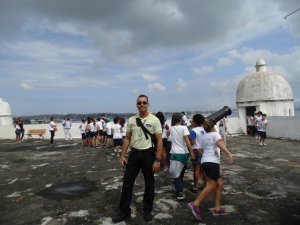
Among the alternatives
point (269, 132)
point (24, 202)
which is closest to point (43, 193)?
point (24, 202)

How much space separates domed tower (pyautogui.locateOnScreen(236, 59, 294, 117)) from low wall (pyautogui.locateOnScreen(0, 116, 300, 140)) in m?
1.48

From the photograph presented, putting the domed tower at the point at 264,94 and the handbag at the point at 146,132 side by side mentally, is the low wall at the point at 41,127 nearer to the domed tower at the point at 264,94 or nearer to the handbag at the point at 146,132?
the domed tower at the point at 264,94

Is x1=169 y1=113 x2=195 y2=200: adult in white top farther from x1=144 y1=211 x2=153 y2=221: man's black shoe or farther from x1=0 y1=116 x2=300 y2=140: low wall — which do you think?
x1=0 y1=116 x2=300 y2=140: low wall

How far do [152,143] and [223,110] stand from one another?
19.9ft

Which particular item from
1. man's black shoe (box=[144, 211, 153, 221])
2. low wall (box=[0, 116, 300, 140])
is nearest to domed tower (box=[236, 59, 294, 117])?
low wall (box=[0, 116, 300, 140])

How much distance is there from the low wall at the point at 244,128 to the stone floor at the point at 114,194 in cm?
807

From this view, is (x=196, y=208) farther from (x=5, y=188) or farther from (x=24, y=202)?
(x=5, y=188)

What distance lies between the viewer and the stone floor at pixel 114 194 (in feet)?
18.2

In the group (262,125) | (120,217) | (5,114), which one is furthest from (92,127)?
(5,114)

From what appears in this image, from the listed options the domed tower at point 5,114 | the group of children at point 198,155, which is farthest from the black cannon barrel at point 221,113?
the domed tower at point 5,114

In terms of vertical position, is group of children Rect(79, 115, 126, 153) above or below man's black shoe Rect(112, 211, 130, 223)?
above

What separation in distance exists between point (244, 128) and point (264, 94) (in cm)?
290

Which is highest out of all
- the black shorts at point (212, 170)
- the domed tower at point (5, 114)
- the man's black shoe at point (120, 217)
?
the domed tower at point (5, 114)

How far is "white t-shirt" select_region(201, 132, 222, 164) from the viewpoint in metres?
5.60
